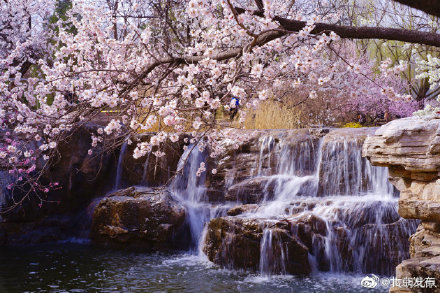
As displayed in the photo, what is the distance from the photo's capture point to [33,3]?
50.6 feet

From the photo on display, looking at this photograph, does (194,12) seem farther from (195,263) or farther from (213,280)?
(195,263)

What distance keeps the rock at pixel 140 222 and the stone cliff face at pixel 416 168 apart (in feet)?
16.3

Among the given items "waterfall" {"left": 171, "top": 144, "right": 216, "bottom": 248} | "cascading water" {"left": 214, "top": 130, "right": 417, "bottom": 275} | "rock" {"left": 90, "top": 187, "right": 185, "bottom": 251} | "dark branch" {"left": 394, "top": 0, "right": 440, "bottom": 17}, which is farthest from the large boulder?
"dark branch" {"left": 394, "top": 0, "right": 440, "bottom": 17}

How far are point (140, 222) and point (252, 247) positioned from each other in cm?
289

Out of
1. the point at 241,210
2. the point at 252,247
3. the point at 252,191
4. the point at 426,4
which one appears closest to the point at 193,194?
the point at 252,191

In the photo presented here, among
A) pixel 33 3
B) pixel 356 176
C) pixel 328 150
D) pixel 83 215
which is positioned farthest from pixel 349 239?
pixel 33 3

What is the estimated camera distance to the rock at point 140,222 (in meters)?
9.20

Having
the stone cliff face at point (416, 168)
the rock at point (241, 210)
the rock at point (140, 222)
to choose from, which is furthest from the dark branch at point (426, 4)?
the rock at point (140, 222)

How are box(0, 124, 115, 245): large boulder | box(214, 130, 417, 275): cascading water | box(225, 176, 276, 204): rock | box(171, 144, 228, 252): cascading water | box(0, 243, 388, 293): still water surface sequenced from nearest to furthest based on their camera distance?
box(0, 243, 388, 293): still water surface < box(214, 130, 417, 275): cascading water < box(225, 176, 276, 204): rock < box(171, 144, 228, 252): cascading water < box(0, 124, 115, 245): large boulder

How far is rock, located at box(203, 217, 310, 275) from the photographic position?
7121 mm

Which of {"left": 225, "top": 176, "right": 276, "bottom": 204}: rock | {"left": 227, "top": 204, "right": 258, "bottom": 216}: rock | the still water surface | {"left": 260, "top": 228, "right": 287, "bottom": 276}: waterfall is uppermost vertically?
{"left": 225, "top": 176, "right": 276, "bottom": 204}: rock

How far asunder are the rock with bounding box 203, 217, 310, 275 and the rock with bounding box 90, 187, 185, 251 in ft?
5.09

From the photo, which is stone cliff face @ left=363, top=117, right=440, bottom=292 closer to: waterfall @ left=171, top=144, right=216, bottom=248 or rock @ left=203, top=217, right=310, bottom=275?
rock @ left=203, top=217, right=310, bottom=275

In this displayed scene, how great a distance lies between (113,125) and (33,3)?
510 inches
